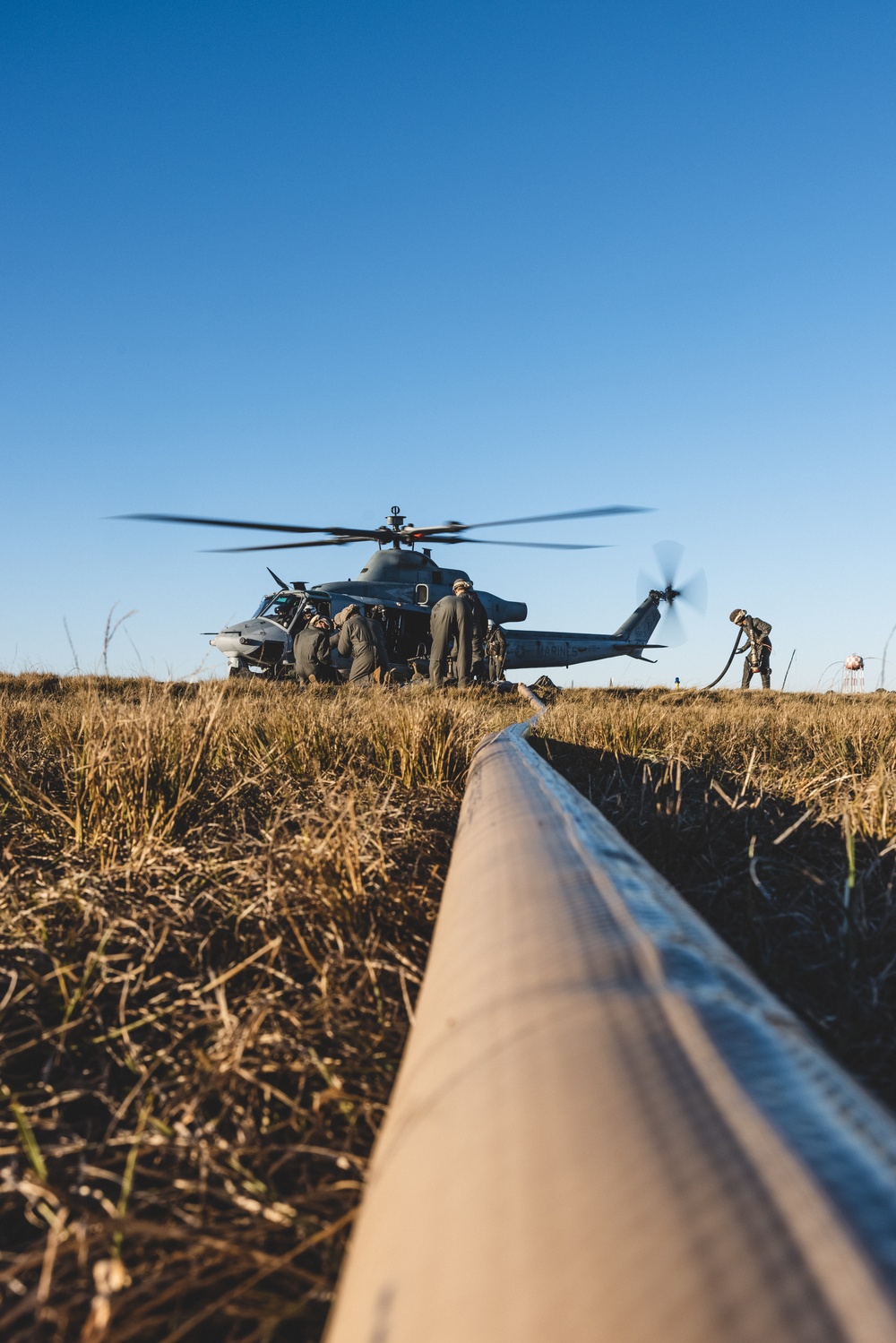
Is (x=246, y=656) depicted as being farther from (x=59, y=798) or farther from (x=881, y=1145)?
(x=881, y=1145)

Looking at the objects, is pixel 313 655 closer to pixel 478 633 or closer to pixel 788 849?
pixel 478 633

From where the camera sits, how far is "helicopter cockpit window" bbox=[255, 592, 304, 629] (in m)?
12.4

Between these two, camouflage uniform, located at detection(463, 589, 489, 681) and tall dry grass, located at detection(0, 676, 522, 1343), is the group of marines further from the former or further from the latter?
tall dry grass, located at detection(0, 676, 522, 1343)

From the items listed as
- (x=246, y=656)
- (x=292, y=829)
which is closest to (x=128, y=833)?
(x=292, y=829)

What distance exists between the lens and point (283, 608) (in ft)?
41.0

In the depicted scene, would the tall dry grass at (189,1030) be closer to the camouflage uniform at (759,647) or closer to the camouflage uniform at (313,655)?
the camouflage uniform at (313,655)

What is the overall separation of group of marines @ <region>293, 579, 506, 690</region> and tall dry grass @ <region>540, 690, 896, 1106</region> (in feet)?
19.6

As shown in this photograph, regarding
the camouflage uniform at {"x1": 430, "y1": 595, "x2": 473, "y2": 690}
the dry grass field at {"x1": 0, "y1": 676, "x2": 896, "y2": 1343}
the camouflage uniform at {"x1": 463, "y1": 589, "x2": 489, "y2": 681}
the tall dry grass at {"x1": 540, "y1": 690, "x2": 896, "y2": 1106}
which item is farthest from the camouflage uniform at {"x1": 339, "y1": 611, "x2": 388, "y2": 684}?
the dry grass field at {"x1": 0, "y1": 676, "x2": 896, "y2": 1343}

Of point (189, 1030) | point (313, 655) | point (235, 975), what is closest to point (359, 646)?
point (313, 655)

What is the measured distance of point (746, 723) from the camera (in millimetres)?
5250

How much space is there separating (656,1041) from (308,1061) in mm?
718

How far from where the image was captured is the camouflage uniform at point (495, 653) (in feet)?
39.4

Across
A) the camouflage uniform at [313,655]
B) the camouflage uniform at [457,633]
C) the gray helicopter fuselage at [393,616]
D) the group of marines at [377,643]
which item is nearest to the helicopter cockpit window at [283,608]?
the gray helicopter fuselage at [393,616]

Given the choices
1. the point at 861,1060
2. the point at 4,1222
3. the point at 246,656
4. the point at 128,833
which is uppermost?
the point at 246,656
